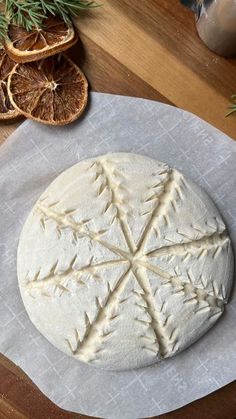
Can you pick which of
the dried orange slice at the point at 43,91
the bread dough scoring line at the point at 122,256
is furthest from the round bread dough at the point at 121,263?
the dried orange slice at the point at 43,91

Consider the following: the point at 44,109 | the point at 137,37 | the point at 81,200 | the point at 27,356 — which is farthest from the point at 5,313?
the point at 137,37

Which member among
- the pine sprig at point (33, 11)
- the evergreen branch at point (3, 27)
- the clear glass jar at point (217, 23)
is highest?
the clear glass jar at point (217, 23)

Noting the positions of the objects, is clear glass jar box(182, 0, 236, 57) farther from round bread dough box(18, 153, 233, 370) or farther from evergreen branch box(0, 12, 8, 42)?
evergreen branch box(0, 12, 8, 42)

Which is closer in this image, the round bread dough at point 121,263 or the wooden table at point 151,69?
the round bread dough at point 121,263

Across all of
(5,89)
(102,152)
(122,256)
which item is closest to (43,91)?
(5,89)

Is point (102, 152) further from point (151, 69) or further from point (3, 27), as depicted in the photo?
point (3, 27)

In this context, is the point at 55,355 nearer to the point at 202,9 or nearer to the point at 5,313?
the point at 5,313

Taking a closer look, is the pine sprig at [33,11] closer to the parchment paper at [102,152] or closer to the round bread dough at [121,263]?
the parchment paper at [102,152]
